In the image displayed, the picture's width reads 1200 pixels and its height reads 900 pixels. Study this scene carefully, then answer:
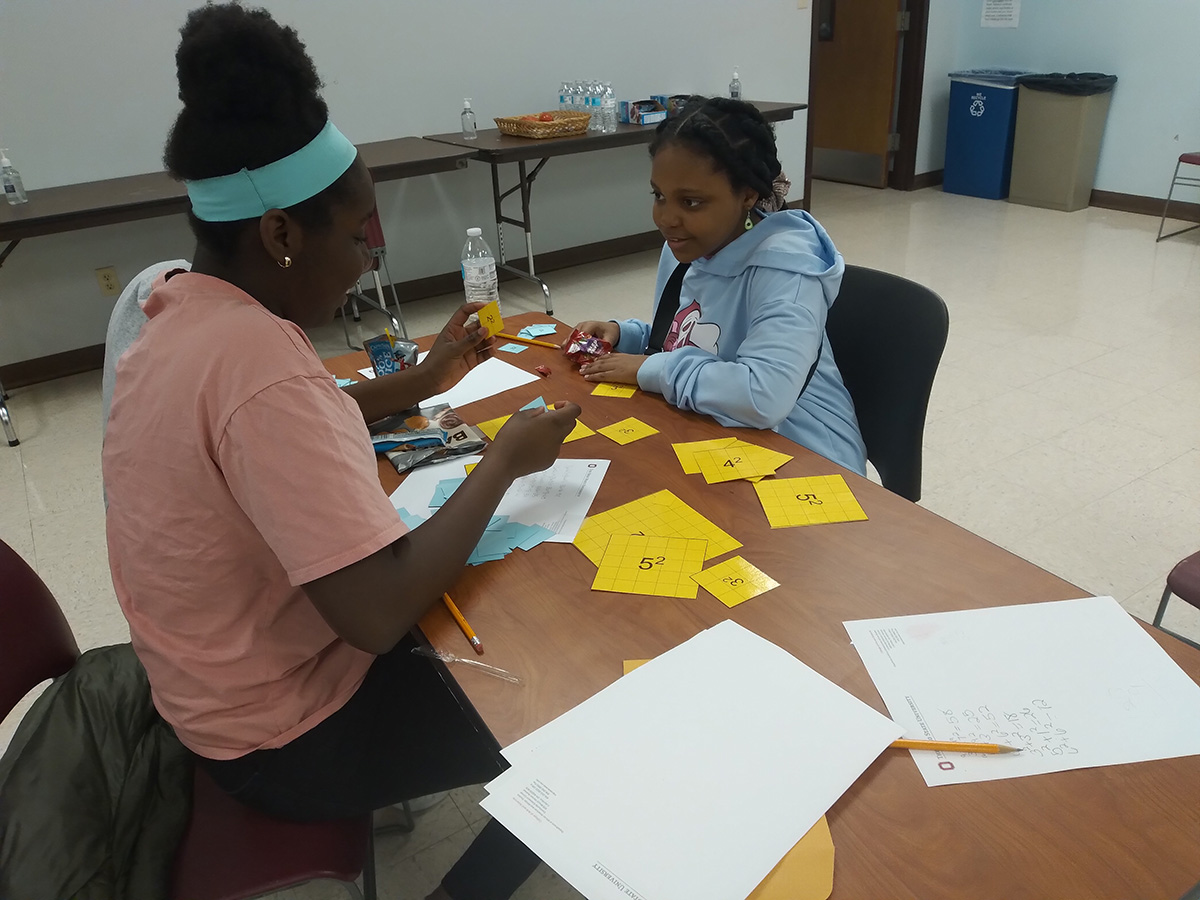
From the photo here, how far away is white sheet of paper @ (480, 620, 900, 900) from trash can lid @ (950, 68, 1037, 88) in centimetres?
613

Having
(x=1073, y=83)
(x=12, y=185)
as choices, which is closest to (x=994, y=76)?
(x=1073, y=83)

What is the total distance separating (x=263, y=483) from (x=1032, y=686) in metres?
0.80

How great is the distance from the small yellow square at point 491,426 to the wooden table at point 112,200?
5.87 feet

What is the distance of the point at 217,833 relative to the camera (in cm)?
101

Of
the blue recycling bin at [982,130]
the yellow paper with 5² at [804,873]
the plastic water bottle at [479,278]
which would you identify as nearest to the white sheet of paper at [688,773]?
the yellow paper with 5² at [804,873]

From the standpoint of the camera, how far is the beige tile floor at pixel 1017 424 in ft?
6.97

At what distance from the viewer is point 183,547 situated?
2.86 ft

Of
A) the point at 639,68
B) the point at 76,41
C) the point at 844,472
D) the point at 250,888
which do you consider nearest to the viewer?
the point at 250,888

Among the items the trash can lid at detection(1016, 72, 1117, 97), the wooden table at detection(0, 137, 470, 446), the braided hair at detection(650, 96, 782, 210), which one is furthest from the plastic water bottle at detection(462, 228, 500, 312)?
the trash can lid at detection(1016, 72, 1117, 97)

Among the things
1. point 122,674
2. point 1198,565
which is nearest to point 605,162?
point 1198,565

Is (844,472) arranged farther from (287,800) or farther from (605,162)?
(605,162)

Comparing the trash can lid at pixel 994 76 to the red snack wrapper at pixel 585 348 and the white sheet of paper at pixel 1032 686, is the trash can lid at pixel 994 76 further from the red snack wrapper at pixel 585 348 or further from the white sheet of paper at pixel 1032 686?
the white sheet of paper at pixel 1032 686

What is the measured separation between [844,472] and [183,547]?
0.90 meters

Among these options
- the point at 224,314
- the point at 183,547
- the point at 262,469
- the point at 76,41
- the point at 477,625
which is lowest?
the point at 477,625
